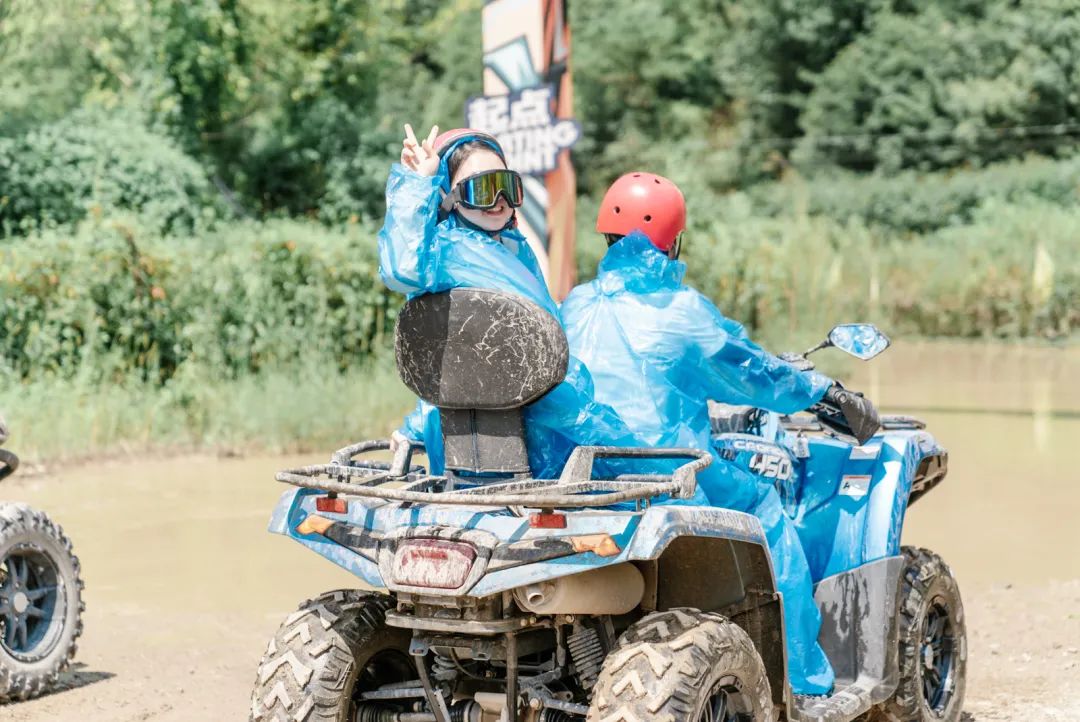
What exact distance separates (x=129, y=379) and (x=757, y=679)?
31.4ft

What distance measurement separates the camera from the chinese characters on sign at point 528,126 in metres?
13.0

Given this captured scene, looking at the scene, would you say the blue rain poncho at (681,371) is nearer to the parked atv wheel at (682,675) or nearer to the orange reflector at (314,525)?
the parked atv wheel at (682,675)

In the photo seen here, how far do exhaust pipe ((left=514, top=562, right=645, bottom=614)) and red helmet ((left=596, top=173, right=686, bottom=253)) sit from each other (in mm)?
1078

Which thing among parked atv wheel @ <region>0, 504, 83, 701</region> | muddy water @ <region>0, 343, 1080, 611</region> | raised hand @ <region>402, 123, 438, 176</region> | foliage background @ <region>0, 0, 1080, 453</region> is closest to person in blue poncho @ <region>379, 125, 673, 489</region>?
raised hand @ <region>402, 123, 438, 176</region>

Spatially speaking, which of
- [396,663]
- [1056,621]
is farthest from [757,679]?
[1056,621]

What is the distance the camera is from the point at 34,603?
6.08m

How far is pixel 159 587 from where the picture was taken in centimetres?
808

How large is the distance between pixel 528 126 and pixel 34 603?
790 cm

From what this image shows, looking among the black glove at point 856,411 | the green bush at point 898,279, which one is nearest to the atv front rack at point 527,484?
the black glove at point 856,411

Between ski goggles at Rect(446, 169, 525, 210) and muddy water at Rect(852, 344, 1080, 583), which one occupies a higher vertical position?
ski goggles at Rect(446, 169, 525, 210)

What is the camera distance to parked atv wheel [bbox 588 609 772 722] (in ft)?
11.8

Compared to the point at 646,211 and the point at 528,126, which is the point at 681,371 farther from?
Answer: the point at 528,126

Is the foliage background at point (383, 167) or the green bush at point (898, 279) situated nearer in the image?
the foliage background at point (383, 167)

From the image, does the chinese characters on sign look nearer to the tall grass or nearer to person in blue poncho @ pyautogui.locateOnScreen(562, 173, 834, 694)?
the tall grass
